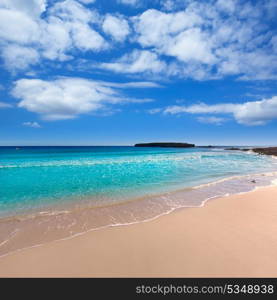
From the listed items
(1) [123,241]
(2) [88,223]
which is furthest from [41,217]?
(1) [123,241]

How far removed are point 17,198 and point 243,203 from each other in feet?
35.4

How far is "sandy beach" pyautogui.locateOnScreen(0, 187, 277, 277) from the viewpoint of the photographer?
3275 millimetres

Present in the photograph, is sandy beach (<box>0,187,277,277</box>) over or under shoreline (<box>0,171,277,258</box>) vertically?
over

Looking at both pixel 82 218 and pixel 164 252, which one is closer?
pixel 164 252

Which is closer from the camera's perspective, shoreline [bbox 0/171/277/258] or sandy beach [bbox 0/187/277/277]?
sandy beach [bbox 0/187/277/277]

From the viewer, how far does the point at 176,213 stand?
6301mm

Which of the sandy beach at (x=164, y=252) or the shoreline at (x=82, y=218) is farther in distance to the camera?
the shoreline at (x=82, y=218)

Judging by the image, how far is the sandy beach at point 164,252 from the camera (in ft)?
10.7

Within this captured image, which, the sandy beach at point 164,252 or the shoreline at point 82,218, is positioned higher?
the sandy beach at point 164,252

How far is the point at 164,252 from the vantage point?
3873 mm
